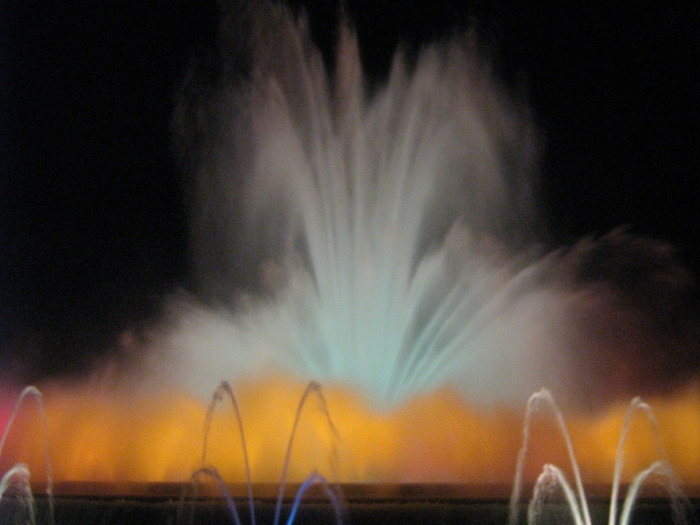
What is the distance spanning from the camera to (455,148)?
60.1 ft

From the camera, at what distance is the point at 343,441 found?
1366 centimetres

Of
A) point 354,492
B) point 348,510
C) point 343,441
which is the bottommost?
point 348,510

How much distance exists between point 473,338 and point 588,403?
329 cm

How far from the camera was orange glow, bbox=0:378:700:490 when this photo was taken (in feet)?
43.6

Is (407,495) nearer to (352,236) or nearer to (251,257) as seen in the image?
(352,236)

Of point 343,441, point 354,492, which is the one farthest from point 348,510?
point 343,441

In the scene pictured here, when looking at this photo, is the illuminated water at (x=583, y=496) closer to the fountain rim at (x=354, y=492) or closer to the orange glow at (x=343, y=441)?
the fountain rim at (x=354, y=492)

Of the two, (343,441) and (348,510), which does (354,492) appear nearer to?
(348,510)

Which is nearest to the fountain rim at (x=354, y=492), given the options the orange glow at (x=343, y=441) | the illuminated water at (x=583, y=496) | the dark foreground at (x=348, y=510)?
the dark foreground at (x=348, y=510)

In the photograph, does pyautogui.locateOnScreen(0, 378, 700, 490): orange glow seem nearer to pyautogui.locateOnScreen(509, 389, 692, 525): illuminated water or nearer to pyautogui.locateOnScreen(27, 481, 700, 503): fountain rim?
pyautogui.locateOnScreen(509, 389, 692, 525): illuminated water

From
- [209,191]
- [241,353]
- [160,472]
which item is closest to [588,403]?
[241,353]

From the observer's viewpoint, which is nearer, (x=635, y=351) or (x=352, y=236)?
(x=352, y=236)

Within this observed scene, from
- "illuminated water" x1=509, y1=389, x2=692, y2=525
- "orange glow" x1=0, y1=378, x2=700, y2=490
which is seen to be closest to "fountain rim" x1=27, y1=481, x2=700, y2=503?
"illuminated water" x1=509, y1=389, x2=692, y2=525

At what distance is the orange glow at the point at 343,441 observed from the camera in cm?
1329
